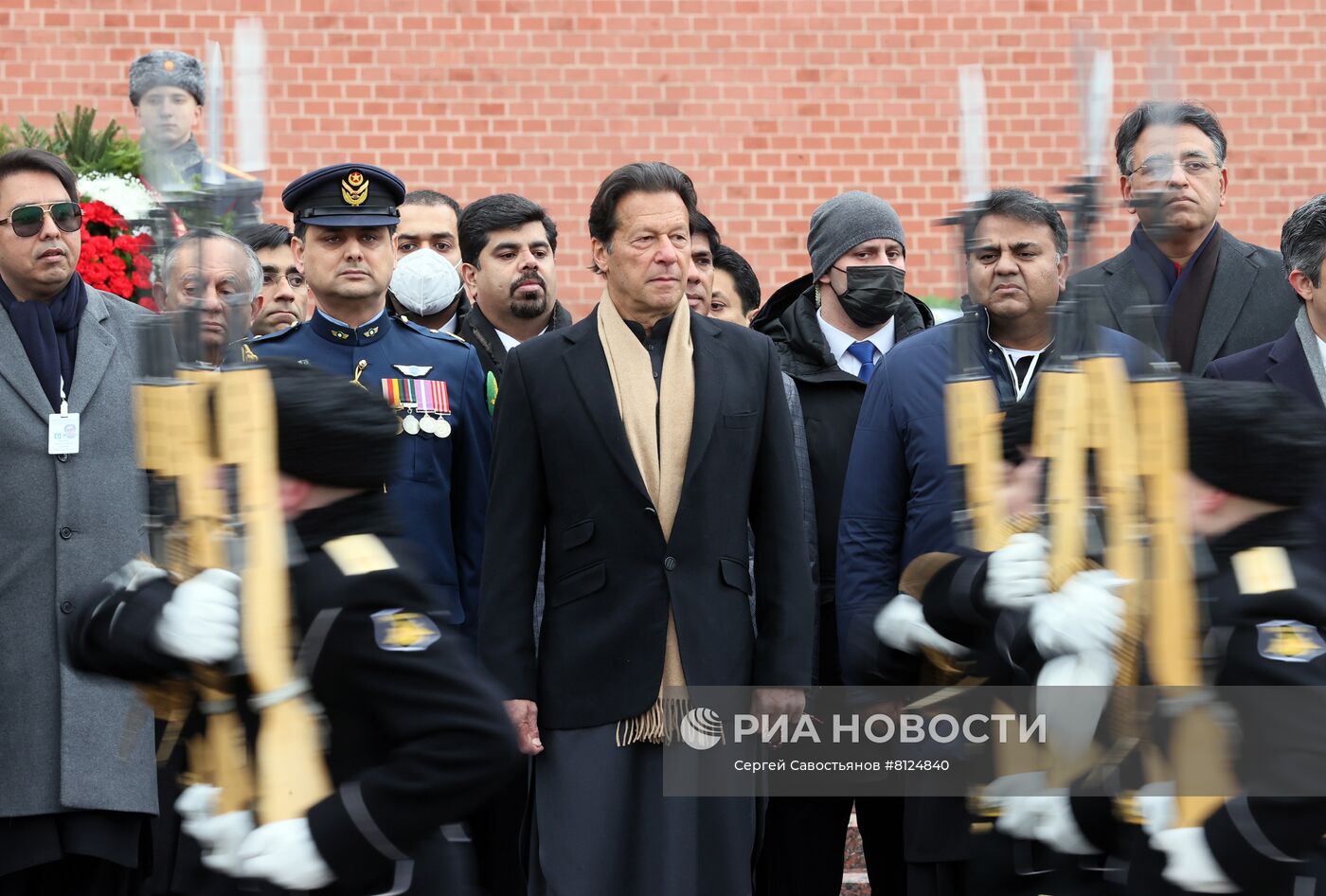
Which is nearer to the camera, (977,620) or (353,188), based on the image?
(977,620)

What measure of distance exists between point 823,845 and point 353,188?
94.1 inches

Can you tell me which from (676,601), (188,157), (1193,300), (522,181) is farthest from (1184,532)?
(522,181)

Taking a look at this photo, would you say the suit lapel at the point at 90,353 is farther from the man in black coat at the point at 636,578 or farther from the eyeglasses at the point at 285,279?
the eyeglasses at the point at 285,279

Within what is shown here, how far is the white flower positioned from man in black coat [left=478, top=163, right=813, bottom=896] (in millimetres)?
2238

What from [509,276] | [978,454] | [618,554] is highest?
[509,276]

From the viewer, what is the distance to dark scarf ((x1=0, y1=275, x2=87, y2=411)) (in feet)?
16.4

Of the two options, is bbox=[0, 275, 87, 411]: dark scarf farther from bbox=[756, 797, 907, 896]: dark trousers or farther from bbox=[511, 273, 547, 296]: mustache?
bbox=[756, 797, 907, 896]: dark trousers

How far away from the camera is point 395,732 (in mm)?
2920

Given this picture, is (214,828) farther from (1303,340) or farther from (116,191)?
(116,191)

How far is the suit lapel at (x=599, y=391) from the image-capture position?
4699 mm

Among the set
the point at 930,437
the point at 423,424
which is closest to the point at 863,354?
the point at 930,437

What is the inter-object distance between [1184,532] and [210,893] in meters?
1.78

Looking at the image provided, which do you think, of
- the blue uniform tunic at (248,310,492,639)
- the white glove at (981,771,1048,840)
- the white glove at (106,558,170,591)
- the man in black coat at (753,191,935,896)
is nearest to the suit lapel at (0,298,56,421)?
the blue uniform tunic at (248,310,492,639)

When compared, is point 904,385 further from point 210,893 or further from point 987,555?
point 210,893
